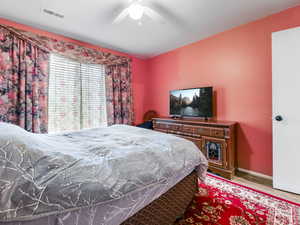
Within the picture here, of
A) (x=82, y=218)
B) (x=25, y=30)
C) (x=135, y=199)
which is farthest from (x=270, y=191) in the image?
(x=25, y=30)

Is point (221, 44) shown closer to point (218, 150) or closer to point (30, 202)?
point (218, 150)

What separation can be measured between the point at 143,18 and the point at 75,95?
2.04 m

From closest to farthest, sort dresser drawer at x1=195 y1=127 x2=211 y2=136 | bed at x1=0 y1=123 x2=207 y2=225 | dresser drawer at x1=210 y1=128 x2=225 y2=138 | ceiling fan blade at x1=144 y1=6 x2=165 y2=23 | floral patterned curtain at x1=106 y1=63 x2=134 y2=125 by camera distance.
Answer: bed at x1=0 y1=123 x2=207 y2=225 → ceiling fan blade at x1=144 y1=6 x2=165 y2=23 → dresser drawer at x1=210 y1=128 x2=225 y2=138 → dresser drawer at x1=195 y1=127 x2=211 y2=136 → floral patterned curtain at x1=106 y1=63 x2=134 y2=125

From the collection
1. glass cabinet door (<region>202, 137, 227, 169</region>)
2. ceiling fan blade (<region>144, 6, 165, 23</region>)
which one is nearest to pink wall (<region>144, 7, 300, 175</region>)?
glass cabinet door (<region>202, 137, 227, 169</region>)

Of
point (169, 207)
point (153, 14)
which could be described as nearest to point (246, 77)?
point (153, 14)

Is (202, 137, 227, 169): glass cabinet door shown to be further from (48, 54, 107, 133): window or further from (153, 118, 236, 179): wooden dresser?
(48, 54, 107, 133): window

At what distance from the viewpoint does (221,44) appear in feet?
9.01

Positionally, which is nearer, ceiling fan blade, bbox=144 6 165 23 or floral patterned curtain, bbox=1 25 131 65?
ceiling fan blade, bbox=144 6 165 23

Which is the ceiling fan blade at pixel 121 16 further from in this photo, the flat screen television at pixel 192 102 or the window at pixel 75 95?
the flat screen television at pixel 192 102

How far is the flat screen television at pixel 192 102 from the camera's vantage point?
8.95 feet

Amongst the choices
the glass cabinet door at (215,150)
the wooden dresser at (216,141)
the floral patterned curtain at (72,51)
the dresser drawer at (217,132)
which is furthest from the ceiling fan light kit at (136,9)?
→ the glass cabinet door at (215,150)

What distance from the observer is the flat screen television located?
8.95ft

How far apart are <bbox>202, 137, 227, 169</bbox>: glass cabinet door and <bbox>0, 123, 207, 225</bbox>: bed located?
134 cm

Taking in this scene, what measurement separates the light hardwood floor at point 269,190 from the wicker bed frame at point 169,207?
1144 millimetres
